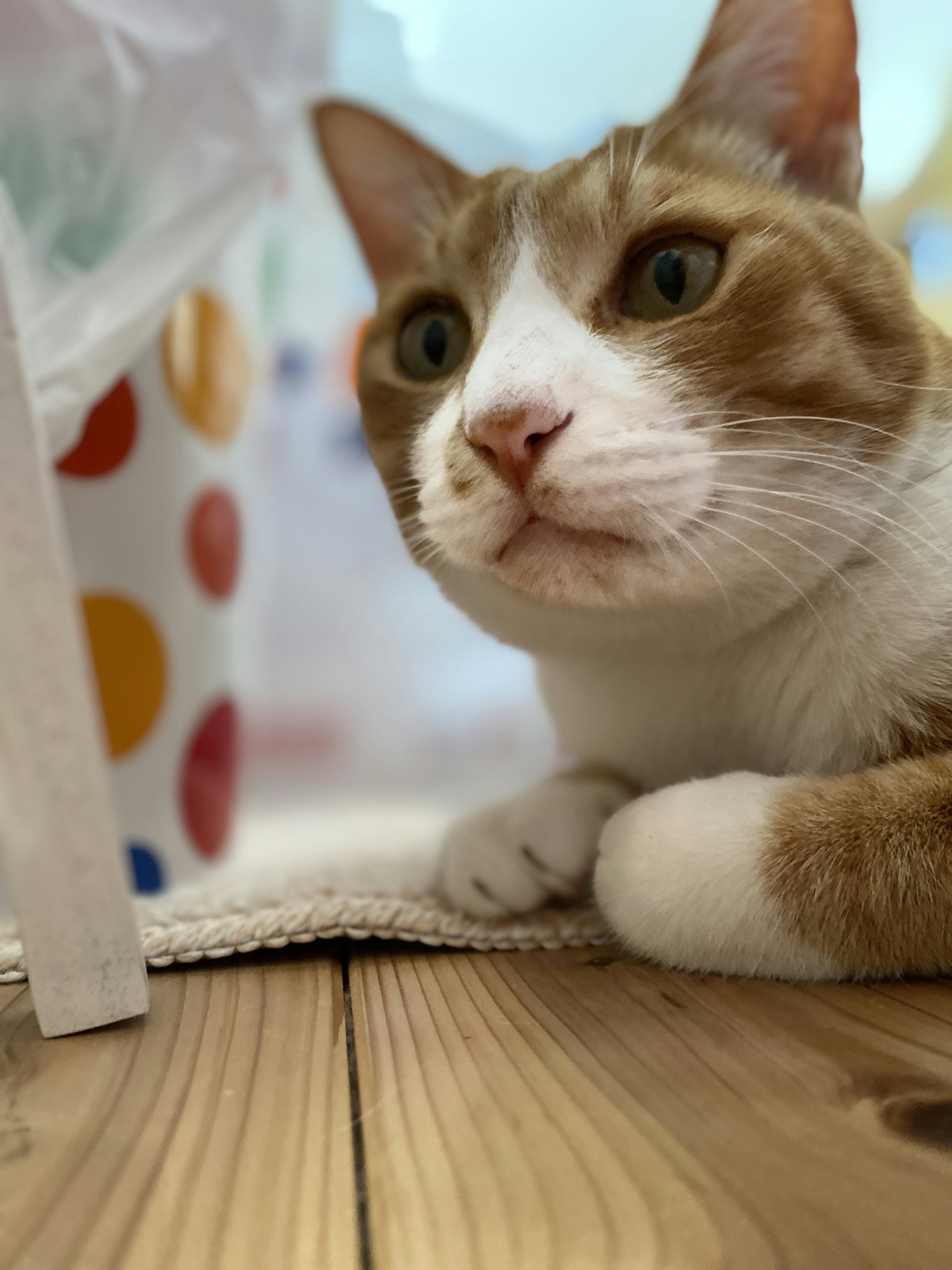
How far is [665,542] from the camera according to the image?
606 mm

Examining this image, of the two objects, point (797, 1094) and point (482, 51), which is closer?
point (797, 1094)

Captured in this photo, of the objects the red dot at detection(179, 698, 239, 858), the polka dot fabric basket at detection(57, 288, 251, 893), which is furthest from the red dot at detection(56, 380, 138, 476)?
the red dot at detection(179, 698, 239, 858)

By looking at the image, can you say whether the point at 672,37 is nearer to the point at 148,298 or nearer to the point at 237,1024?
the point at 148,298

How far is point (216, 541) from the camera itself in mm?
1297

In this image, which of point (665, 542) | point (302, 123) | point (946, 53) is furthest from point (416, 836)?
point (946, 53)

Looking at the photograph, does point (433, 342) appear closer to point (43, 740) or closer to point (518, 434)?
point (518, 434)

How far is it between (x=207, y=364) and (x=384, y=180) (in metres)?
0.40

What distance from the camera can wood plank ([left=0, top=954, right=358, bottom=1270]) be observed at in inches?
13.8

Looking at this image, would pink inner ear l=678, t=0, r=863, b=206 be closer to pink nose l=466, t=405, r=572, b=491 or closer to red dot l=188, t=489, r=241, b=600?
pink nose l=466, t=405, r=572, b=491

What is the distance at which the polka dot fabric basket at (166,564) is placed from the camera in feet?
3.84

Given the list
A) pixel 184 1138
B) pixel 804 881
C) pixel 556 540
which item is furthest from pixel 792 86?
pixel 184 1138

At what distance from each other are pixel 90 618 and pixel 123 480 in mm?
176

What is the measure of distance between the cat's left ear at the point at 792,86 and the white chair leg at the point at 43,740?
587 mm

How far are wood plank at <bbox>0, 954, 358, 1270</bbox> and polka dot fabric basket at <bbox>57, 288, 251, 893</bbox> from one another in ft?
2.08
